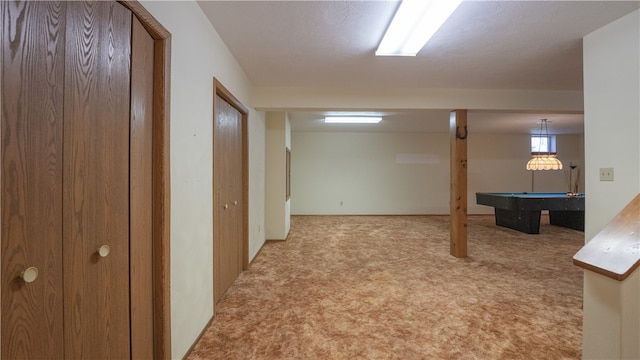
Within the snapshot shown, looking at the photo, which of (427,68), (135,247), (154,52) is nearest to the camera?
(135,247)

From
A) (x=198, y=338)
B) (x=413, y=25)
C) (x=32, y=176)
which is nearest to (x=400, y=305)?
(x=198, y=338)

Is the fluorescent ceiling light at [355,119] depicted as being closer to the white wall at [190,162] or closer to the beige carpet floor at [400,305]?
the beige carpet floor at [400,305]

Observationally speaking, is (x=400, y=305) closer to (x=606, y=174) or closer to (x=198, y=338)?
(x=198, y=338)

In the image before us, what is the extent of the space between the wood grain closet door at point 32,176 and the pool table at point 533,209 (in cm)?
627

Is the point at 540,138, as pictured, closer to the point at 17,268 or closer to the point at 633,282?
the point at 633,282

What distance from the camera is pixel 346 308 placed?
2.28 meters

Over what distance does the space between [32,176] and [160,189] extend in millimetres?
611

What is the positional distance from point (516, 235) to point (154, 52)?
631cm

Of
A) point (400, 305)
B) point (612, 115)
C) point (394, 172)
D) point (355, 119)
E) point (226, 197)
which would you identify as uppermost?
point (355, 119)

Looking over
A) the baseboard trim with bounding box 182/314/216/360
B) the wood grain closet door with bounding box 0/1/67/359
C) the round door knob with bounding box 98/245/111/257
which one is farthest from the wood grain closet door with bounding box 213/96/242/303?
the wood grain closet door with bounding box 0/1/67/359

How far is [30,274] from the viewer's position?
0.76 m

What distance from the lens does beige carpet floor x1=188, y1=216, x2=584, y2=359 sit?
177 centimetres

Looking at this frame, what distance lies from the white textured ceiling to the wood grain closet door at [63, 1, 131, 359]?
0.97 meters

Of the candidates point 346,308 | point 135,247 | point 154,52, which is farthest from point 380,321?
point 154,52
